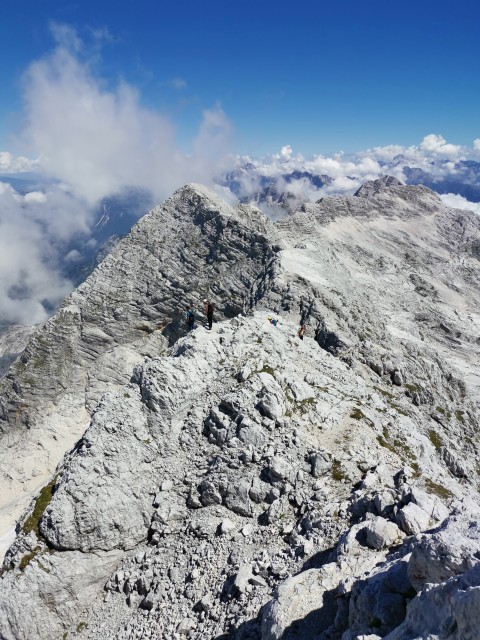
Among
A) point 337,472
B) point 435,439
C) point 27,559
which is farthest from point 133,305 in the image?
point 337,472

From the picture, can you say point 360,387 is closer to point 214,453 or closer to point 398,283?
point 214,453

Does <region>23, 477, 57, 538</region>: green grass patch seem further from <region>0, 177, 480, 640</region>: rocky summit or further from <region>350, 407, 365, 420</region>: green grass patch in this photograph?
<region>350, 407, 365, 420</region>: green grass patch

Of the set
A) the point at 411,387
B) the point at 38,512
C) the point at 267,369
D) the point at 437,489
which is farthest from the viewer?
→ the point at 411,387

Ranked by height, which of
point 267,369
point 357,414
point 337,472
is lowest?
point 337,472

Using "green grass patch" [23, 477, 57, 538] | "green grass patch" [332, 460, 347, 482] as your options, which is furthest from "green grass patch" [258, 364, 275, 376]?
"green grass patch" [23, 477, 57, 538]

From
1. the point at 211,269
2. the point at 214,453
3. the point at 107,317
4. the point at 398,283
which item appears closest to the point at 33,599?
the point at 214,453

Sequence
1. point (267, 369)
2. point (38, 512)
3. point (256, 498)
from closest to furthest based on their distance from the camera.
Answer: point (256, 498), point (38, 512), point (267, 369)

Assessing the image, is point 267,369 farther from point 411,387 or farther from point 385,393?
point 411,387

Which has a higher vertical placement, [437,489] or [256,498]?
[437,489]
